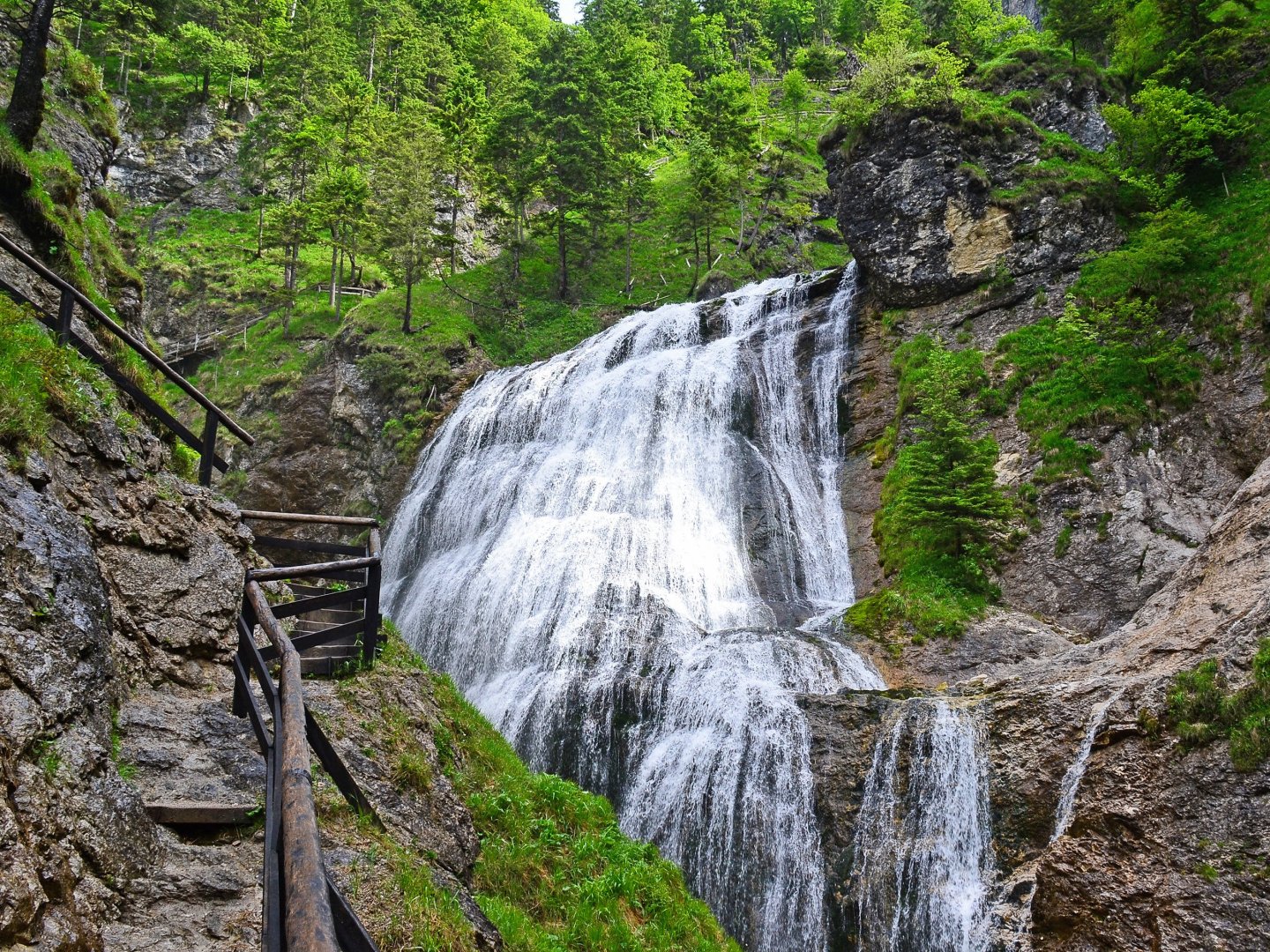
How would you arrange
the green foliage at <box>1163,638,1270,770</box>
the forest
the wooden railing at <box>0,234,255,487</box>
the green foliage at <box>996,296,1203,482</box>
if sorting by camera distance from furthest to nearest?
the forest, the green foliage at <box>996,296,1203,482</box>, the wooden railing at <box>0,234,255,487</box>, the green foliage at <box>1163,638,1270,770</box>

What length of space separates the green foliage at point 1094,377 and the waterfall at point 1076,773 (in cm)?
893

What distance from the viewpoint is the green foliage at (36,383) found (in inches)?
209

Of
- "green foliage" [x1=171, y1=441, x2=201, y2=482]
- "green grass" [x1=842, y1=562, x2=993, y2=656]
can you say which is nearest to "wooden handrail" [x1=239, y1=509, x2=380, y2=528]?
"green foliage" [x1=171, y1=441, x2=201, y2=482]

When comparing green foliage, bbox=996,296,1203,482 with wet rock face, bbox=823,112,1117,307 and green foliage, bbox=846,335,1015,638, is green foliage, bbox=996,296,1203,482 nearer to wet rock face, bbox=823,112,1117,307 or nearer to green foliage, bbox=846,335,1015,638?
green foliage, bbox=846,335,1015,638

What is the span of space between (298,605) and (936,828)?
858 centimetres

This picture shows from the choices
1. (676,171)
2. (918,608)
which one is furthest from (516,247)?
(918,608)

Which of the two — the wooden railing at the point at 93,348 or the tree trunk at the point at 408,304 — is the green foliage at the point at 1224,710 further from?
the tree trunk at the point at 408,304

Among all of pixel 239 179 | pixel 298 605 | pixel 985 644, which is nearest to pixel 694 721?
pixel 985 644

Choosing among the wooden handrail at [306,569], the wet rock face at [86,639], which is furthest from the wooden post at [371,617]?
the wet rock face at [86,639]

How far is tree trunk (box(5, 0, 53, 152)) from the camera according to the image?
10.9 meters

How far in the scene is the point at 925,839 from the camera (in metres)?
10.1

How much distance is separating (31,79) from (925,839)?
16.6 m

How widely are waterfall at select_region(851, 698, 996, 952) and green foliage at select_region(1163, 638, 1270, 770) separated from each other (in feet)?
8.86

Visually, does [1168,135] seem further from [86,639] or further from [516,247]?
[516,247]
